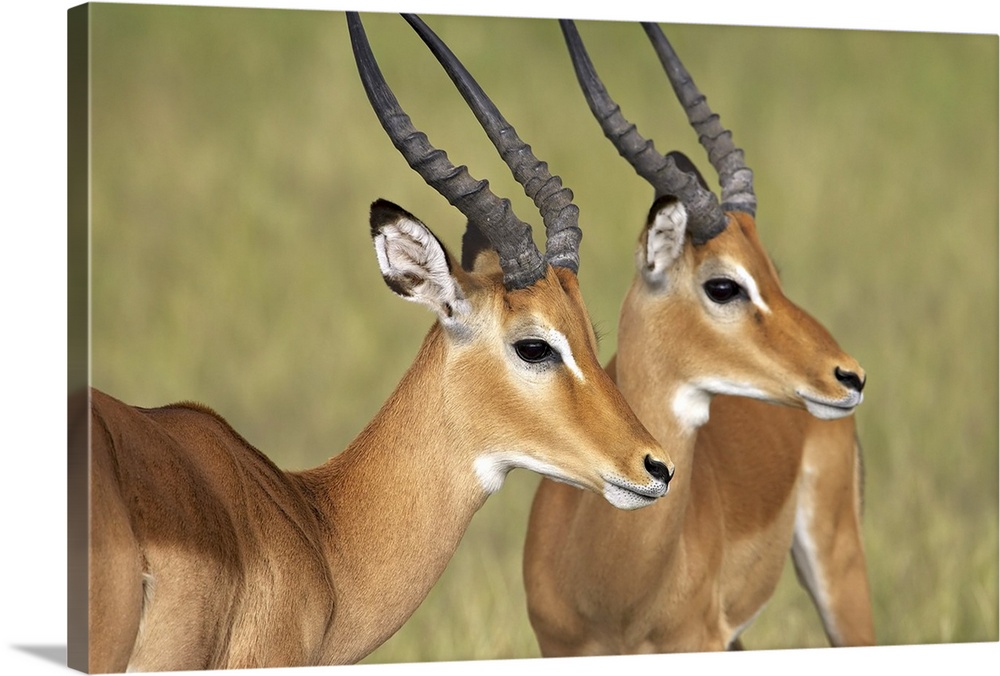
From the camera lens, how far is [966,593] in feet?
24.5

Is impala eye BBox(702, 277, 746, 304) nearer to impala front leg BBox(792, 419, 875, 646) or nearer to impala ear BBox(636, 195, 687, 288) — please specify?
impala ear BBox(636, 195, 687, 288)

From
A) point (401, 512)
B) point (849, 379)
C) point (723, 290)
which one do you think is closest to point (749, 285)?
point (723, 290)

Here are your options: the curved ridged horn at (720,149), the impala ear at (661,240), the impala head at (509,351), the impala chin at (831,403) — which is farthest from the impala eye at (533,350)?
the curved ridged horn at (720,149)

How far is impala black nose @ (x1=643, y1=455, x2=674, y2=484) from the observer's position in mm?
5113

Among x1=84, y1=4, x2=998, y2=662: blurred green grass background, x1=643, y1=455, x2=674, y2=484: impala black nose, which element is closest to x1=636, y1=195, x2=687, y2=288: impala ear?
x1=84, y1=4, x2=998, y2=662: blurred green grass background

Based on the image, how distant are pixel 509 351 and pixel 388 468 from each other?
0.55 metres

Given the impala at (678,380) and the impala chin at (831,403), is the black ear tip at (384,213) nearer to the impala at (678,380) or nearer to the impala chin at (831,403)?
the impala at (678,380)

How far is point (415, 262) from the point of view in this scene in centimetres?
519

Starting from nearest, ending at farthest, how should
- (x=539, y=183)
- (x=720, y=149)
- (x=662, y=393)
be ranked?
(x=539, y=183), (x=662, y=393), (x=720, y=149)

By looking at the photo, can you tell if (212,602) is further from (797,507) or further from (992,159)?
(992,159)

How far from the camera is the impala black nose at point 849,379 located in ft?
20.1

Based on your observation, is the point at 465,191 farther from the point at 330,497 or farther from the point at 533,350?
the point at 330,497

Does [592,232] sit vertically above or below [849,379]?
above

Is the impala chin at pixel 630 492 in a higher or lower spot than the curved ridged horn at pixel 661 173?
lower
